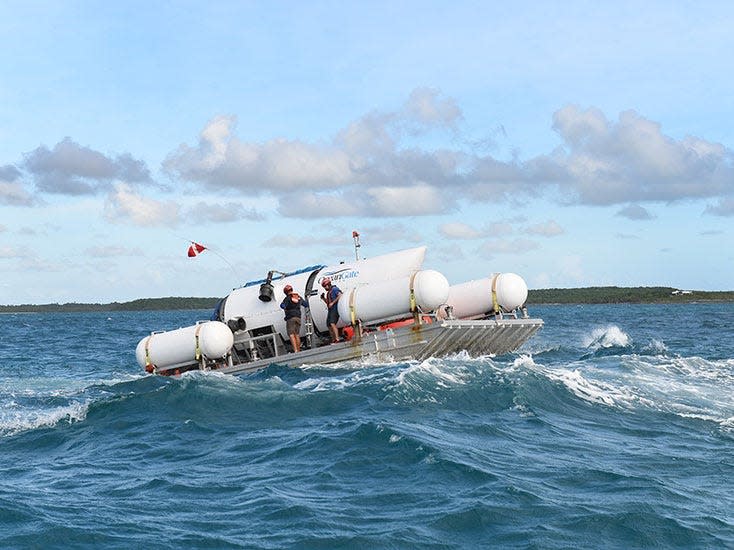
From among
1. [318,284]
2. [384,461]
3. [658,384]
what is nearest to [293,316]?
[318,284]

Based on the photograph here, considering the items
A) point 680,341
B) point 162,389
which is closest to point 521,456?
point 162,389

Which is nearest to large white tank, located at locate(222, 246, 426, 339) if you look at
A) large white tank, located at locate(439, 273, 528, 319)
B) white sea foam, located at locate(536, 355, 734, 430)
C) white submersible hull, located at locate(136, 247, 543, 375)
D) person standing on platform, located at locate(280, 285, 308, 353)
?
white submersible hull, located at locate(136, 247, 543, 375)

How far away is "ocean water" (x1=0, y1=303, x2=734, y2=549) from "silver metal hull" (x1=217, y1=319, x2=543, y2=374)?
31.5 inches

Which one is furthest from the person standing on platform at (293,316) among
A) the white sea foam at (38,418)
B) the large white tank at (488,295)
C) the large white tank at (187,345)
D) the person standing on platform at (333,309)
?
the white sea foam at (38,418)

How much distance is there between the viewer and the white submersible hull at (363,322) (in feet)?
70.9

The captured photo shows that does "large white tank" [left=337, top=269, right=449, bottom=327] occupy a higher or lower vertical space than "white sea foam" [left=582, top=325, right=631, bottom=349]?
higher

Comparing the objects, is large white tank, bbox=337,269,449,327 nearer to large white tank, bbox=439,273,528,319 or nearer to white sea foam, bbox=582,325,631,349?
large white tank, bbox=439,273,528,319

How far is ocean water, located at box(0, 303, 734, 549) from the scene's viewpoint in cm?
881

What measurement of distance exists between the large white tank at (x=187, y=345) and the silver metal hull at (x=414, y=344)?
69cm

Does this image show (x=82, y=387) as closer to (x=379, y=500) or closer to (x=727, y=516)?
(x=379, y=500)

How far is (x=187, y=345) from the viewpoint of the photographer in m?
23.7

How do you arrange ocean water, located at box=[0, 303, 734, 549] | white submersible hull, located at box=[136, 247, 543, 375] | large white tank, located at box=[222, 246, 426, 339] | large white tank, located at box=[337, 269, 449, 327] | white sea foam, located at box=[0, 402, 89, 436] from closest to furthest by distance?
1. ocean water, located at box=[0, 303, 734, 549]
2. white sea foam, located at box=[0, 402, 89, 436]
3. large white tank, located at box=[337, 269, 449, 327]
4. white submersible hull, located at box=[136, 247, 543, 375]
5. large white tank, located at box=[222, 246, 426, 339]

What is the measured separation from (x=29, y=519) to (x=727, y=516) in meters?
7.62

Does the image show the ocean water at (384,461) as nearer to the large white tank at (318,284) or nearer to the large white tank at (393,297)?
the large white tank at (393,297)
